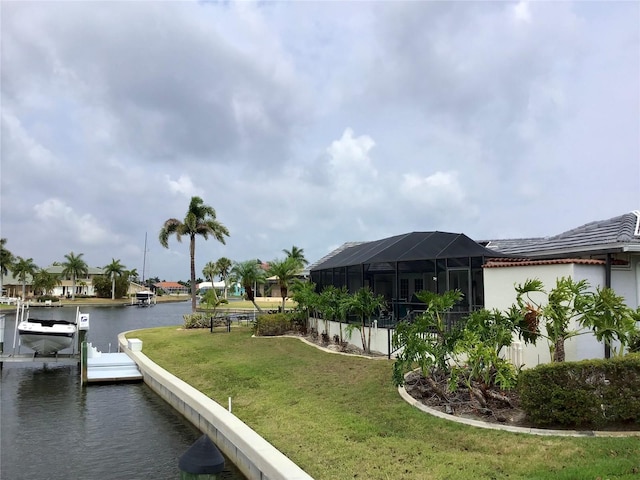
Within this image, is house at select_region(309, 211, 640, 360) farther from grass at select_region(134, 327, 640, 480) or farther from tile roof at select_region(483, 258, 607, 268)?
grass at select_region(134, 327, 640, 480)

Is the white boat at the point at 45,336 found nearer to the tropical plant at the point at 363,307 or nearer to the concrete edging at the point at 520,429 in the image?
the tropical plant at the point at 363,307

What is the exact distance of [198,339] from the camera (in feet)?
75.4

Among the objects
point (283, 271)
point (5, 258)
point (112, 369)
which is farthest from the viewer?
point (5, 258)

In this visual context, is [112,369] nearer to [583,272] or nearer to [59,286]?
[583,272]

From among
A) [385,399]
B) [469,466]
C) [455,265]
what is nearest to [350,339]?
[455,265]

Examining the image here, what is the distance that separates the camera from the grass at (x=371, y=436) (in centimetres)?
646

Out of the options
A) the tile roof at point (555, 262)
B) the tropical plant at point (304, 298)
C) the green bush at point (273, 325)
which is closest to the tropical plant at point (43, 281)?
the green bush at point (273, 325)

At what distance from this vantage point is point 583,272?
1117 centimetres

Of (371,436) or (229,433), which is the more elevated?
(371,436)

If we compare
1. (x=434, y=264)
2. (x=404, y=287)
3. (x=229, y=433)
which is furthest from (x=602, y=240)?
(x=404, y=287)

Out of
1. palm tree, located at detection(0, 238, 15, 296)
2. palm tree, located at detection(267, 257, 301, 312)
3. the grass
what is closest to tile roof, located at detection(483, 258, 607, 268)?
the grass

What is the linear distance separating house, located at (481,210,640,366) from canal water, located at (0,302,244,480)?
23.8 feet

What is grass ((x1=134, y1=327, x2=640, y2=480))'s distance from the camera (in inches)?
254

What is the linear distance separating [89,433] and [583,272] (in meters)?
12.0
